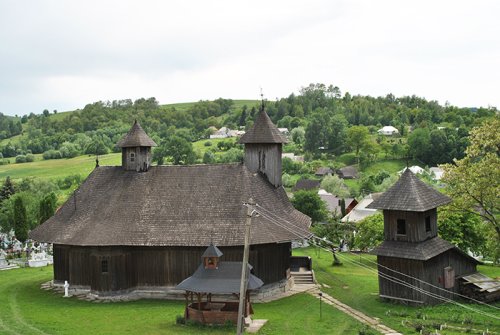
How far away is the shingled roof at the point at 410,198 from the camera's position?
31.7m

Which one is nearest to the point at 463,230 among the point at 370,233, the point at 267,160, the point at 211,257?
the point at 370,233

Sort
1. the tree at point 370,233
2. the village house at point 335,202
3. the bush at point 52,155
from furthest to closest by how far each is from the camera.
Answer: the bush at point 52,155
the village house at point 335,202
the tree at point 370,233

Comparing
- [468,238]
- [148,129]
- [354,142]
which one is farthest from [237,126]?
[468,238]

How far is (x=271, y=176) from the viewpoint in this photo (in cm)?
3944

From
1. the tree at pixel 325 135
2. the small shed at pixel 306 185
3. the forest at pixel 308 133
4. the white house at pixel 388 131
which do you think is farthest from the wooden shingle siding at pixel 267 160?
the white house at pixel 388 131

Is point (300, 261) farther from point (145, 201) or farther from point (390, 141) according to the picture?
point (390, 141)

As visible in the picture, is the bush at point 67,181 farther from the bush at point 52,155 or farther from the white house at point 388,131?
the white house at point 388,131

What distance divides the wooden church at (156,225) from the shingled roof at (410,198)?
6146mm

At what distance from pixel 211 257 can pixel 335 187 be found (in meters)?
77.4

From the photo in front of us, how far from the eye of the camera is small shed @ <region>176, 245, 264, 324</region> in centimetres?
2673

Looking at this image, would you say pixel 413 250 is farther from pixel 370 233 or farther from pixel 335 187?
pixel 335 187

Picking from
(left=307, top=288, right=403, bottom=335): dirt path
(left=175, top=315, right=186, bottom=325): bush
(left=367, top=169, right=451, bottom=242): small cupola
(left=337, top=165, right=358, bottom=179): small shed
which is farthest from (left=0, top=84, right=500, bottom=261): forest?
(left=175, top=315, right=186, bottom=325): bush

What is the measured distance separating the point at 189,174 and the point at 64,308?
38.9ft

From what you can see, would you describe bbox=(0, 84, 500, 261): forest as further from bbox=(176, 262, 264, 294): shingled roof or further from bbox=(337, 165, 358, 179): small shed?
bbox=(176, 262, 264, 294): shingled roof
